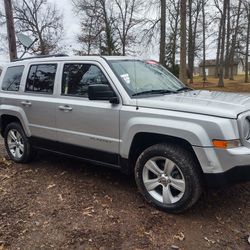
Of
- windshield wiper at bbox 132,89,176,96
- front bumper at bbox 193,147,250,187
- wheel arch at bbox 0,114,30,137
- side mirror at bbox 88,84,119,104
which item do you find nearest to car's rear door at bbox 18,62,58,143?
wheel arch at bbox 0,114,30,137

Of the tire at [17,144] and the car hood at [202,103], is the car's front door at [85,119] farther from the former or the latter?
the tire at [17,144]

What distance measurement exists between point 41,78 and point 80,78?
0.96 meters

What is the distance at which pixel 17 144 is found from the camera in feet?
20.4

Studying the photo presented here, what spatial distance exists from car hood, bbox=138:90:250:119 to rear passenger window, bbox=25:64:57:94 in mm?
1795

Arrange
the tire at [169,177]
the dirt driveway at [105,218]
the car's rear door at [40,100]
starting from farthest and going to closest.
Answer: the car's rear door at [40,100] → the tire at [169,177] → the dirt driveway at [105,218]

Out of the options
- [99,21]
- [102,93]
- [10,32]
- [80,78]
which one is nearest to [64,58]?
[80,78]

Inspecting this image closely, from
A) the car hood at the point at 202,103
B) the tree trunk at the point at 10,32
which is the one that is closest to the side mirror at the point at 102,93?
the car hood at the point at 202,103

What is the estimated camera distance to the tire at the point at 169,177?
3.77 m

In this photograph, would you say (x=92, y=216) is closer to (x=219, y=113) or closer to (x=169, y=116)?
(x=169, y=116)

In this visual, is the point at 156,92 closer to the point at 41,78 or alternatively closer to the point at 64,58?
the point at 64,58

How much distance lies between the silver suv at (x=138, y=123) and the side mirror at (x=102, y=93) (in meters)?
0.01

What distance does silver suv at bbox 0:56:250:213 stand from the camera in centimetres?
354

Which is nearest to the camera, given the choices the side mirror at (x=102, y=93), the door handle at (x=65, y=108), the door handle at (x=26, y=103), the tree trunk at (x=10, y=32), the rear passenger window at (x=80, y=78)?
the side mirror at (x=102, y=93)

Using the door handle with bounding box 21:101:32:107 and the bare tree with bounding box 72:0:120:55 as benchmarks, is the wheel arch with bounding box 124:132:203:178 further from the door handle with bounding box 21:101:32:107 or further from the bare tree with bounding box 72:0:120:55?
the bare tree with bounding box 72:0:120:55
